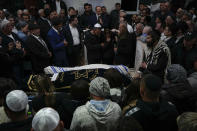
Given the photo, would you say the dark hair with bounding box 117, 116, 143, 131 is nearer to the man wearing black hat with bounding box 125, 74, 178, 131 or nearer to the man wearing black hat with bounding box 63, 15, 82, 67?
the man wearing black hat with bounding box 125, 74, 178, 131

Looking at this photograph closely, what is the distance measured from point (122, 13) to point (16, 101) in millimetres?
6244

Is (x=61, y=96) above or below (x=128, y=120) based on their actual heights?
below

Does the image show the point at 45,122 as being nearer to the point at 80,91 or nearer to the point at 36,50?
the point at 80,91

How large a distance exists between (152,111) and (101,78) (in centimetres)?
60

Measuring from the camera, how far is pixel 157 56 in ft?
13.0

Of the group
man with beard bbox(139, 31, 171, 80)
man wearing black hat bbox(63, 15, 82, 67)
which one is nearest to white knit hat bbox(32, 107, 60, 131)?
man with beard bbox(139, 31, 171, 80)

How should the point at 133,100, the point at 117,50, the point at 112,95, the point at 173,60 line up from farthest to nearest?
the point at 117,50 < the point at 173,60 < the point at 112,95 < the point at 133,100

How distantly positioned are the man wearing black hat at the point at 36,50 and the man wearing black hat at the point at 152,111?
10.4ft

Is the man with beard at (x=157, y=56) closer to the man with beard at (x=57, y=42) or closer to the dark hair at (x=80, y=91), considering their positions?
the dark hair at (x=80, y=91)

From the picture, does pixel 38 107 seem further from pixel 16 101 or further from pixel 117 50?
pixel 117 50

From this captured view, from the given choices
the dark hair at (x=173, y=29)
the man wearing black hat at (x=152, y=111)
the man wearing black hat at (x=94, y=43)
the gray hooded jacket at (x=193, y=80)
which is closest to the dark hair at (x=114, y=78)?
the man wearing black hat at (x=152, y=111)

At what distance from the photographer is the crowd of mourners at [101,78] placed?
216cm

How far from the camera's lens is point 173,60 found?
4312 millimetres

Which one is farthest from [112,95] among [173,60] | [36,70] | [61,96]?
[36,70]
